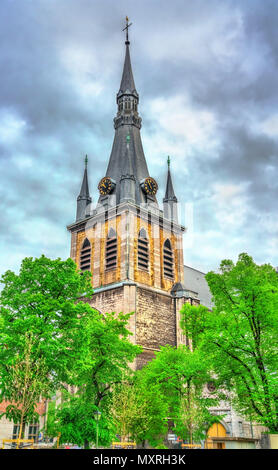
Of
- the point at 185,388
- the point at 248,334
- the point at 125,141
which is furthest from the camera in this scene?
the point at 125,141

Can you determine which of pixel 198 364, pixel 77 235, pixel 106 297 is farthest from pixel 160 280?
pixel 198 364

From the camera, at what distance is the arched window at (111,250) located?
142 feet

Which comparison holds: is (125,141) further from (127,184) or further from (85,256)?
(85,256)

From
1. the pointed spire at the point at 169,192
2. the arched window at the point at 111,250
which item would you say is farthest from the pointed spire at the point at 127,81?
the arched window at the point at 111,250

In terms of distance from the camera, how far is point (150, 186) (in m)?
48.0

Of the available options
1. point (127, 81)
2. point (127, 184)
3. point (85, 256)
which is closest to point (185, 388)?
point (85, 256)

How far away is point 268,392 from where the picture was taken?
18.9 meters

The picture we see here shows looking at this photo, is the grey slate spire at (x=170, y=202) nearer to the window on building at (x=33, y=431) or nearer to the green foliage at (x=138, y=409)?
the green foliage at (x=138, y=409)

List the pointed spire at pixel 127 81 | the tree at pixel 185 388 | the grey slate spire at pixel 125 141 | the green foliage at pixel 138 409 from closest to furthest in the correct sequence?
the green foliage at pixel 138 409, the tree at pixel 185 388, the grey slate spire at pixel 125 141, the pointed spire at pixel 127 81

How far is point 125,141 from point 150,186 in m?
6.73

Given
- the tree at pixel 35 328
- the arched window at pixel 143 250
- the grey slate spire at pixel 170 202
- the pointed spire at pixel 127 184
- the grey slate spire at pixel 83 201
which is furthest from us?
the grey slate spire at pixel 83 201

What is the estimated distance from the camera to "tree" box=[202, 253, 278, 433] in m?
19.6

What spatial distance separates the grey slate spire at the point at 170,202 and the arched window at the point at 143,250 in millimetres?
5568

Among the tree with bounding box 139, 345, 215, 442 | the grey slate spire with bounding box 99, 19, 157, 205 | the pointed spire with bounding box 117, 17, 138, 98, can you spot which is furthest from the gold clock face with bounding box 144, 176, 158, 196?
the tree with bounding box 139, 345, 215, 442
